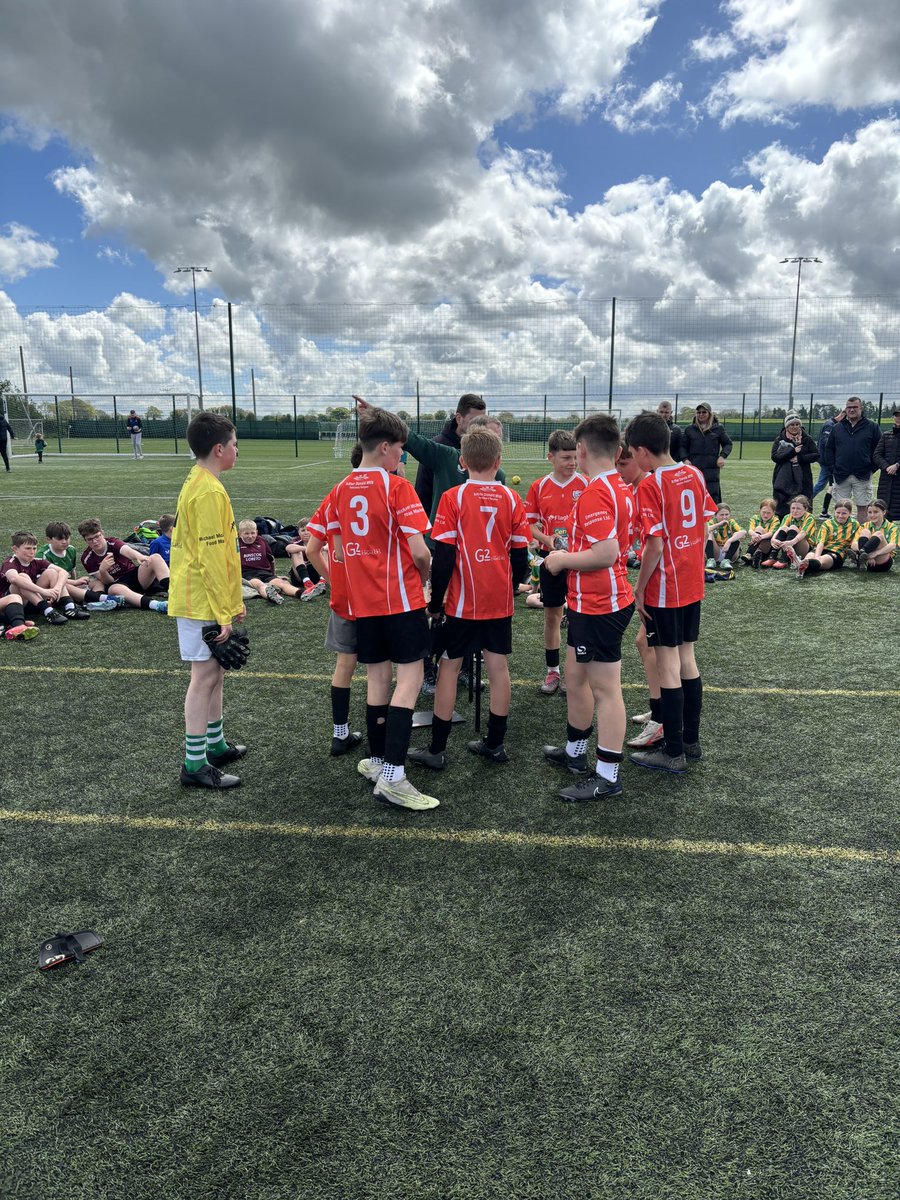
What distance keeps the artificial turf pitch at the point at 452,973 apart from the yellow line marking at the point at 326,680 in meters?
0.47

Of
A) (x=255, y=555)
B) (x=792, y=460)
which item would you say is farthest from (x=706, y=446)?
(x=255, y=555)

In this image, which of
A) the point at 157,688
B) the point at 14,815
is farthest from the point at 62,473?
the point at 14,815

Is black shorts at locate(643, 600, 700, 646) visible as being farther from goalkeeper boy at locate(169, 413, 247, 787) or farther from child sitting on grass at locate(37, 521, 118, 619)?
child sitting on grass at locate(37, 521, 118, 619)

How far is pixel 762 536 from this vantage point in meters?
11.2

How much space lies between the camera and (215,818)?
13.4 ft

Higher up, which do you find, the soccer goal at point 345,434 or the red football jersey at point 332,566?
the soccer goal at point 345,434

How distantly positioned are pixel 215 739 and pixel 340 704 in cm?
81

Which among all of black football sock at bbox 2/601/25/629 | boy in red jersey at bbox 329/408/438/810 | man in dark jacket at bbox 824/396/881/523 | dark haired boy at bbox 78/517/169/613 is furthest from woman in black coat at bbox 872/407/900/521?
black football sock at bbox 2/601/25/629

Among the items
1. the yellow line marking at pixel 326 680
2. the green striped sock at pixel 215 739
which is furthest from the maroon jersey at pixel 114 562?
the green striped sock at pixel 215 739

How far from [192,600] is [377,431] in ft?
4.51

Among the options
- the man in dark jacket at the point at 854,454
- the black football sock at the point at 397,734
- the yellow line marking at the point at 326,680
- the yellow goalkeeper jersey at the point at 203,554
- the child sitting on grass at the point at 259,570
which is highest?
the man in dark jacket at the point at 854,454

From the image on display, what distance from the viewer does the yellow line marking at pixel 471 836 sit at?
3691mm

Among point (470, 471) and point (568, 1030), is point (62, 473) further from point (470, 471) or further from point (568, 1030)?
point (568, 1030)

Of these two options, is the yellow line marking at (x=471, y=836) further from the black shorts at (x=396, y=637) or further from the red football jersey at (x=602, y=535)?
the red football jersey at (x=602, y=535)
